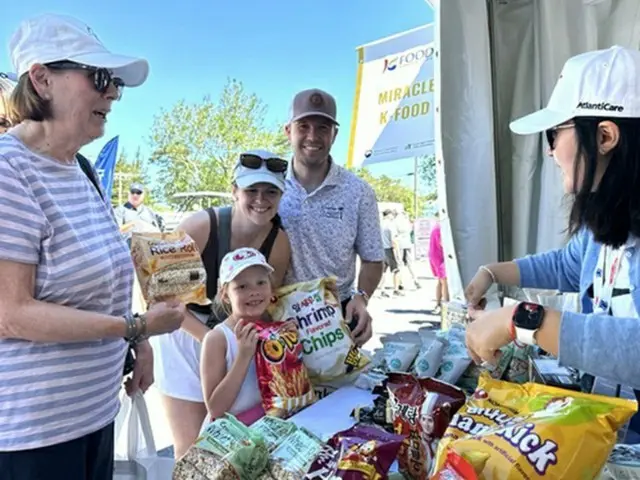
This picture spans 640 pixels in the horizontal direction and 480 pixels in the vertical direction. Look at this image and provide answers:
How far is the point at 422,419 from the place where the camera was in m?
1.04

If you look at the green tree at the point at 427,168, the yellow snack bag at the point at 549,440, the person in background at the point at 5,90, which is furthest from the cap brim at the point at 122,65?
the green tree at the point at 427,168

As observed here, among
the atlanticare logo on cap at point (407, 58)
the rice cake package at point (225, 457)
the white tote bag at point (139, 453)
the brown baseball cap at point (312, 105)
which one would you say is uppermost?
the atlanticare logo on cap at point (407, 58)

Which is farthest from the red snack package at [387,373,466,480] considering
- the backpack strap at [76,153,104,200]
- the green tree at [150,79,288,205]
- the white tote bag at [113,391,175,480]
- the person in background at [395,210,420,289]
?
the green tree at [150,79,288,205]

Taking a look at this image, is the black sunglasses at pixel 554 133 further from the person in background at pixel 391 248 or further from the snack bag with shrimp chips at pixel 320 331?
the person in background at pixel 391 248

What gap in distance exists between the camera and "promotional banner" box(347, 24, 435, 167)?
4137 millimetres

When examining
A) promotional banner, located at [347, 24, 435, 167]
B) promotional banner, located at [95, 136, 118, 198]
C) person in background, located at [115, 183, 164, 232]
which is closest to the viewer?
promotional banner, located at [347, 24, 435, 167]

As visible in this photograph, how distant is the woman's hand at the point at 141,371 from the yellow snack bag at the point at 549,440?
43.8 inches

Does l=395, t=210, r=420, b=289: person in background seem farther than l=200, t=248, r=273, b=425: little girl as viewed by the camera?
Yes

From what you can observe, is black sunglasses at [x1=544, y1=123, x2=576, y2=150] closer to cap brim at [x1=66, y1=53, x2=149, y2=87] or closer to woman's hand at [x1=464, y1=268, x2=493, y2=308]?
woman's hand at [x1=464, y1=268, x2=493, y2=308]

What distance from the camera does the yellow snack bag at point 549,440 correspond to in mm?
776

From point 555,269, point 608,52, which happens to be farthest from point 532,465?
point 555,269

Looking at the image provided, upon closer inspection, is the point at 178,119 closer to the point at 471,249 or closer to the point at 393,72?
the point at 393,72

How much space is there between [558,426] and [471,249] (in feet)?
5.31

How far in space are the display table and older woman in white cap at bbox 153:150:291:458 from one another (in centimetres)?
57
